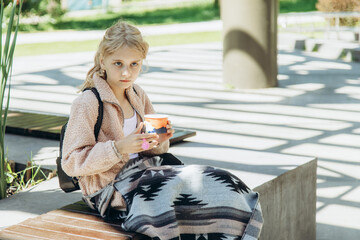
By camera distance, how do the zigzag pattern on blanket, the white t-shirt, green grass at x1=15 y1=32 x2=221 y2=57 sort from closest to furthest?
the zigzag pattern on blanket → the white t-shirt → green grass at x1=15 y1=32 x2=221 y2=57

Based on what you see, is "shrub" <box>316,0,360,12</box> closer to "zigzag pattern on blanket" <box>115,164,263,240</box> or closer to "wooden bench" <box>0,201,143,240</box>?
"zigzag pattern on blanket" <box>115,164,263,240</box>

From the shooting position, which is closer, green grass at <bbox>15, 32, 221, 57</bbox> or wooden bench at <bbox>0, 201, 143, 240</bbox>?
wooden bench at <bbox>0, 201, 143, 240</bbox>

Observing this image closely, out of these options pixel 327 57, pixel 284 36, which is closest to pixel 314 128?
pixel 327 57

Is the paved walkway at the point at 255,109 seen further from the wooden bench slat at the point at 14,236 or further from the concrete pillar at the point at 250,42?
the wooden bench slat at the point at 14,236

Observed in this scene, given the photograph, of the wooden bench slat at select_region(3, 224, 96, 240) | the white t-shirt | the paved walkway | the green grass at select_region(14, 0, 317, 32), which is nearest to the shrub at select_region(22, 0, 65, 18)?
the green grass at select_region(14, 0, 317, 32)

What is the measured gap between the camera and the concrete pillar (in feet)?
31.1

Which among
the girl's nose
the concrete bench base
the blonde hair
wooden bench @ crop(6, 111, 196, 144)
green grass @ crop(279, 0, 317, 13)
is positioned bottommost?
green grass @ crop(279, 0, 317, 13)

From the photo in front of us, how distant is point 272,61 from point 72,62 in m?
5.13

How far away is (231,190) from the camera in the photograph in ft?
8.95

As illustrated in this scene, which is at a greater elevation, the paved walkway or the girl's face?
the girl's face

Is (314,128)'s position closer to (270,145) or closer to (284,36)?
(270,145)

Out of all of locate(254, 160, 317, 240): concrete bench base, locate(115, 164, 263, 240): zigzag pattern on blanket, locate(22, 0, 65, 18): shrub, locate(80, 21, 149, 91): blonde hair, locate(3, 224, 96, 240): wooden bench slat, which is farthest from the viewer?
locate(22, 0, 65, 18): shrub

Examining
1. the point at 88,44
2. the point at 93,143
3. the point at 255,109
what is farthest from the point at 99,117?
the point at 88,44

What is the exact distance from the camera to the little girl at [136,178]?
261 cm
